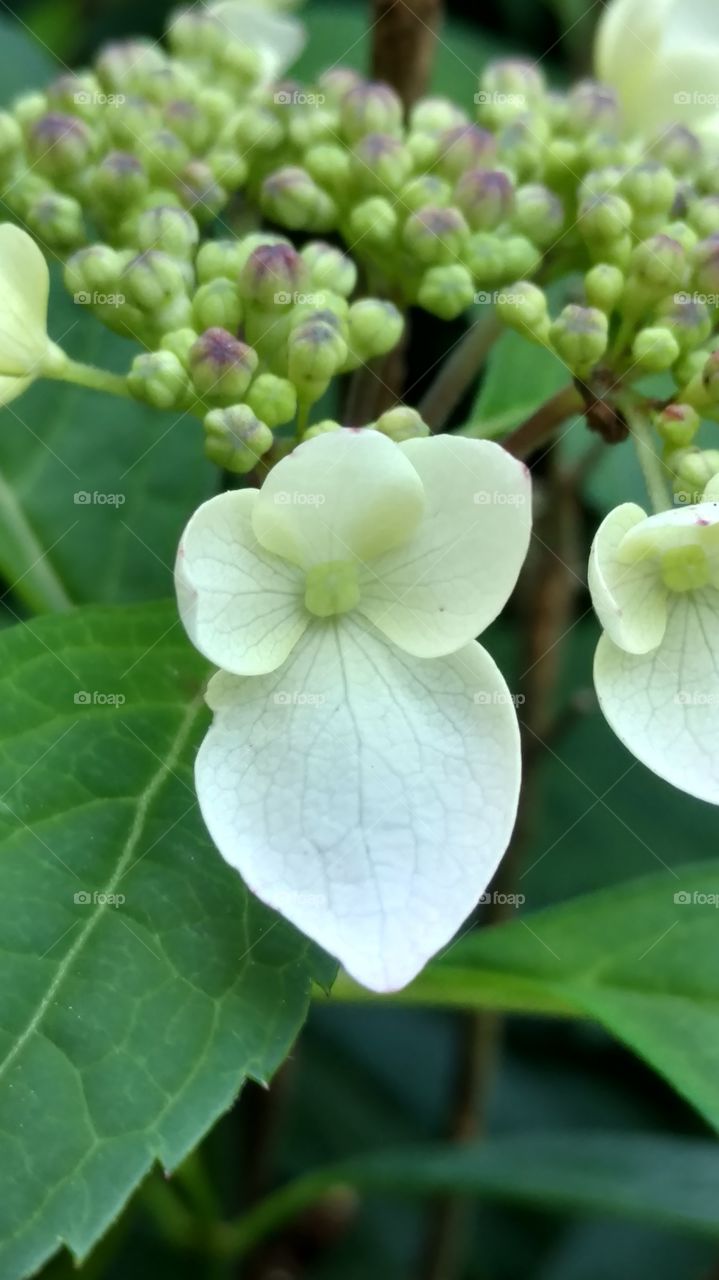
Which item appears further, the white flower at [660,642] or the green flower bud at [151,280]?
the green flower bud at [151,280]

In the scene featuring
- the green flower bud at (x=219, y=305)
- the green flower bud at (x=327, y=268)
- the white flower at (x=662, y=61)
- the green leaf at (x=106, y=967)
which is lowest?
the green leaf at (x=106, y=967)

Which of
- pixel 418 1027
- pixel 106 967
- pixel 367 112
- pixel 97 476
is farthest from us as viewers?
pixel 418 1027

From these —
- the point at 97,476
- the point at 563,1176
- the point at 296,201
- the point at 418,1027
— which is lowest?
the point at 418,1027

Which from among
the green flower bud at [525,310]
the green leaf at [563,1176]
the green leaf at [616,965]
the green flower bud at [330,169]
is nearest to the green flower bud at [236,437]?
the green flower bud at [525,310]

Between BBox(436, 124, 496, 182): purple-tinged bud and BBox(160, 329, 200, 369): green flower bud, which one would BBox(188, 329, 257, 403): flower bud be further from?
BBox(436, 124, 496, 182): purple-tinged bud

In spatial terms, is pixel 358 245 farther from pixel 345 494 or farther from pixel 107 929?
pixel 107 929

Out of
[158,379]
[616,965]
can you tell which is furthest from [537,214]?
[616,965]

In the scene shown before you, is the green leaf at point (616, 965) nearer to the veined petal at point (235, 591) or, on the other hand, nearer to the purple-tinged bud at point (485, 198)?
the veined petal at point (235, 591)

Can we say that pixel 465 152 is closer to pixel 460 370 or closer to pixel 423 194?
pixel 423 194

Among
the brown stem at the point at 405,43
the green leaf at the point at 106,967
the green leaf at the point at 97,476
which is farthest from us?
the green leaf at the point at 97,476
